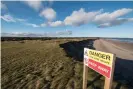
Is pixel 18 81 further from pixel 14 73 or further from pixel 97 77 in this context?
pixel 97 77

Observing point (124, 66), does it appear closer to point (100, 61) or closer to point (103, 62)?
point (100, 61)

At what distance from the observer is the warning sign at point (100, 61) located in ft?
15.8

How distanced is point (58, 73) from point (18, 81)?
259 centimetres

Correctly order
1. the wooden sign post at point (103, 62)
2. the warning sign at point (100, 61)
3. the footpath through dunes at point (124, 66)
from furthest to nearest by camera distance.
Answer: the footpath through dunes at point (124, 66)
the warning sign at point (100, 61)
the wooden sign post at point (103, 62)

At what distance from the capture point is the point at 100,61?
5383 millimetres

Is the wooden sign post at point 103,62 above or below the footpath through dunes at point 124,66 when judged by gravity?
above

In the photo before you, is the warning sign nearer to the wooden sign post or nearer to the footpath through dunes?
the wooden sign post

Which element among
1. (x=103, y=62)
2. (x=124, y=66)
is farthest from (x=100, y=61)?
(x=124, y=66)

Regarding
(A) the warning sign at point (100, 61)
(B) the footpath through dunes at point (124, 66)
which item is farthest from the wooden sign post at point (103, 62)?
(B) the footpath through dunes at point (124, 66)

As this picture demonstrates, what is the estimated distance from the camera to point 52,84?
7582 millimetres

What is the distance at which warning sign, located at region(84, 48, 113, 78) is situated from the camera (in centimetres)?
482

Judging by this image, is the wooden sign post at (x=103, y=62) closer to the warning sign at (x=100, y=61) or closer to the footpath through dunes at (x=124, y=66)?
the warning sign at (x=100, y=61)

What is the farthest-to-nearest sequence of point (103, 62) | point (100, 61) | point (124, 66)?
point (124, 66)
point (100, 61)
point (103, 62)

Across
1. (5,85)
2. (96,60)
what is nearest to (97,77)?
(96,60)
